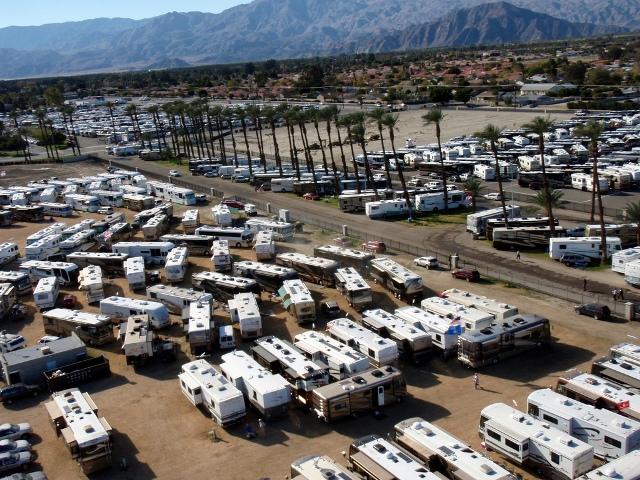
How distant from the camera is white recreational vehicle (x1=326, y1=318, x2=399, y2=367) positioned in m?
31.9

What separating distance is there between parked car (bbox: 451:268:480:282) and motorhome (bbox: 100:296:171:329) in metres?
20.2

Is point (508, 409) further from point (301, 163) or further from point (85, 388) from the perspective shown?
point (301, 163)

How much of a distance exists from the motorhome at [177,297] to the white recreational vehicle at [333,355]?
30.8 feet

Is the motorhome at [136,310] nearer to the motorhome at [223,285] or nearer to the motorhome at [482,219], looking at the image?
the motorhome at [223,285]

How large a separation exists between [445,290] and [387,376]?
15.0 metres

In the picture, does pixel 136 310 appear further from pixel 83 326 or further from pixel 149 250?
pixel 149 250

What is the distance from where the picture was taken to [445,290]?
1704 inches

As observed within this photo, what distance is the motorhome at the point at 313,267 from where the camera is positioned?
1793 inches

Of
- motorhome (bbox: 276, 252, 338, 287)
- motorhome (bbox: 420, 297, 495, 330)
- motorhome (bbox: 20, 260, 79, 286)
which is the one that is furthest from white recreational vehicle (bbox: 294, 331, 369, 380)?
motorhome (bbox: 20, 260, 79, 286)

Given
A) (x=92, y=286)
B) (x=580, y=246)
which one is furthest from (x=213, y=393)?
(x=580, y=246)

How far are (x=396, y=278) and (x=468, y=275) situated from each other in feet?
19.5

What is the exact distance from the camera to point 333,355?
31672 mm

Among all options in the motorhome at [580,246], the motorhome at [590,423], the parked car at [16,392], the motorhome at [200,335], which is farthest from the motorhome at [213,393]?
the motorhome at [580,246]

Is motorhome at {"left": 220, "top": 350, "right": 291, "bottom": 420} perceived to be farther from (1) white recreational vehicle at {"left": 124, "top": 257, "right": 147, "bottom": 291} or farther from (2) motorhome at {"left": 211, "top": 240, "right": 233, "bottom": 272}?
(2) motorhome at {"left": 211, "top": 240, "right": 233, "bottom": 272}
